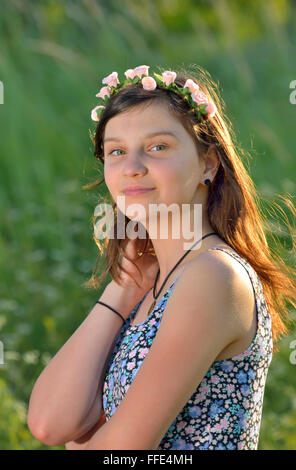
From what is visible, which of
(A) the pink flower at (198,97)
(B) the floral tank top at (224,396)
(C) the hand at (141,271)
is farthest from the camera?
(C) the hand at (141,271)

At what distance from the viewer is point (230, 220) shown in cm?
198

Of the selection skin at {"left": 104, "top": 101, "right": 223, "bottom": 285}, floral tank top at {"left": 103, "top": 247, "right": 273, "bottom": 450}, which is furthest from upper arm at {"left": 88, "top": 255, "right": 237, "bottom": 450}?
skin at {"left": 104, "top": 101, "right": 223, "bottom": 285}

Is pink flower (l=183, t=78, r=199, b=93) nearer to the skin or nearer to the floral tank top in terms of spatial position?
the skin

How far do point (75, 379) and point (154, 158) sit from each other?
2.31ft

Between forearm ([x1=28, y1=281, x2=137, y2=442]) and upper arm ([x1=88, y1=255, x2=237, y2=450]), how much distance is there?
0.44 meters

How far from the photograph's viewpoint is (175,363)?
161 cm

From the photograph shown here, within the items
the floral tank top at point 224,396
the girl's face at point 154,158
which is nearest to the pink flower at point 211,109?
the girl's face at point 154,158

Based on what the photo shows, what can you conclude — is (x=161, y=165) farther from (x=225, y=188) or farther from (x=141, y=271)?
(x=141, y=271)

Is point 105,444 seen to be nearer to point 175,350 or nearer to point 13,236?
point 175,350

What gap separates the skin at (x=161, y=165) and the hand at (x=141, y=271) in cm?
28

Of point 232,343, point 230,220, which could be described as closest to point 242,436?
point 232,343

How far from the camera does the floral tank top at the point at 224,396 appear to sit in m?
1.74

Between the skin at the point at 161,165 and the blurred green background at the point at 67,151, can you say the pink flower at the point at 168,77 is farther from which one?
the blurred green background at the point at 67,151

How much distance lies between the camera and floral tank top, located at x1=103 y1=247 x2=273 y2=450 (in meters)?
1.74
